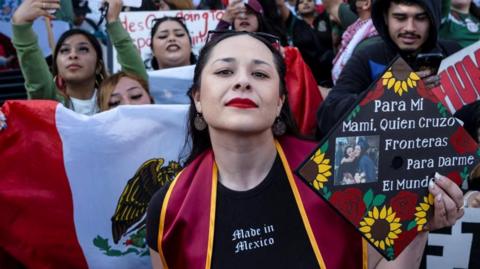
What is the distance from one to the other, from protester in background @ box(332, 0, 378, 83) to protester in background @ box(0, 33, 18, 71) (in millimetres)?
3004

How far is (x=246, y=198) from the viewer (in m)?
2.07

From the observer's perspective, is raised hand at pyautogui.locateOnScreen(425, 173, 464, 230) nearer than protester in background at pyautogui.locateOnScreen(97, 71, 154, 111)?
Yes

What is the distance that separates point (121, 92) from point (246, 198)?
1.77m

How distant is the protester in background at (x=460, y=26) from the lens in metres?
4.81

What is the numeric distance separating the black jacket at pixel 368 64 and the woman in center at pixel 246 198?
2.73 ft

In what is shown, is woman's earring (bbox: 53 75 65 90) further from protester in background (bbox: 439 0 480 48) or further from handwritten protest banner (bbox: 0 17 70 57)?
protester in background (bbox: 439 0 480 48)

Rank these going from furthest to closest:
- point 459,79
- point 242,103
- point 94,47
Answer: point 94,47 → point 459,79 → point 242,103

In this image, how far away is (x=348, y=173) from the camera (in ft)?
6.09

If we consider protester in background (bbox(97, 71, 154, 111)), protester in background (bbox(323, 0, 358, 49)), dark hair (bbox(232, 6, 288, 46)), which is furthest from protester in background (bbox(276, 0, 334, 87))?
protester in background (bbox(97, 71, 154, 111))

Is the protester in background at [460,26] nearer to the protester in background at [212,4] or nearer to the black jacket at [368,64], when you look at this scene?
the black jacket at [368,64]

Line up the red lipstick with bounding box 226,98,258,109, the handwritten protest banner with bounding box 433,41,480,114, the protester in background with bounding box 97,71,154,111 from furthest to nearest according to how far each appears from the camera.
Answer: the protester in background with bounding box 97,71,154,111 → the handwritten protest banner with bounding box 433,41,480,114 → the red lipstick with bounding box 226,98,258,109

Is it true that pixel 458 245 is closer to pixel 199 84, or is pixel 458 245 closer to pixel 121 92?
pixel 199 84

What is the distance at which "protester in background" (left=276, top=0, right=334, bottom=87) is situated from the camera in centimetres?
522

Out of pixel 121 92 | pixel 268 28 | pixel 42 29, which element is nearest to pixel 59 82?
pixel 121 92
